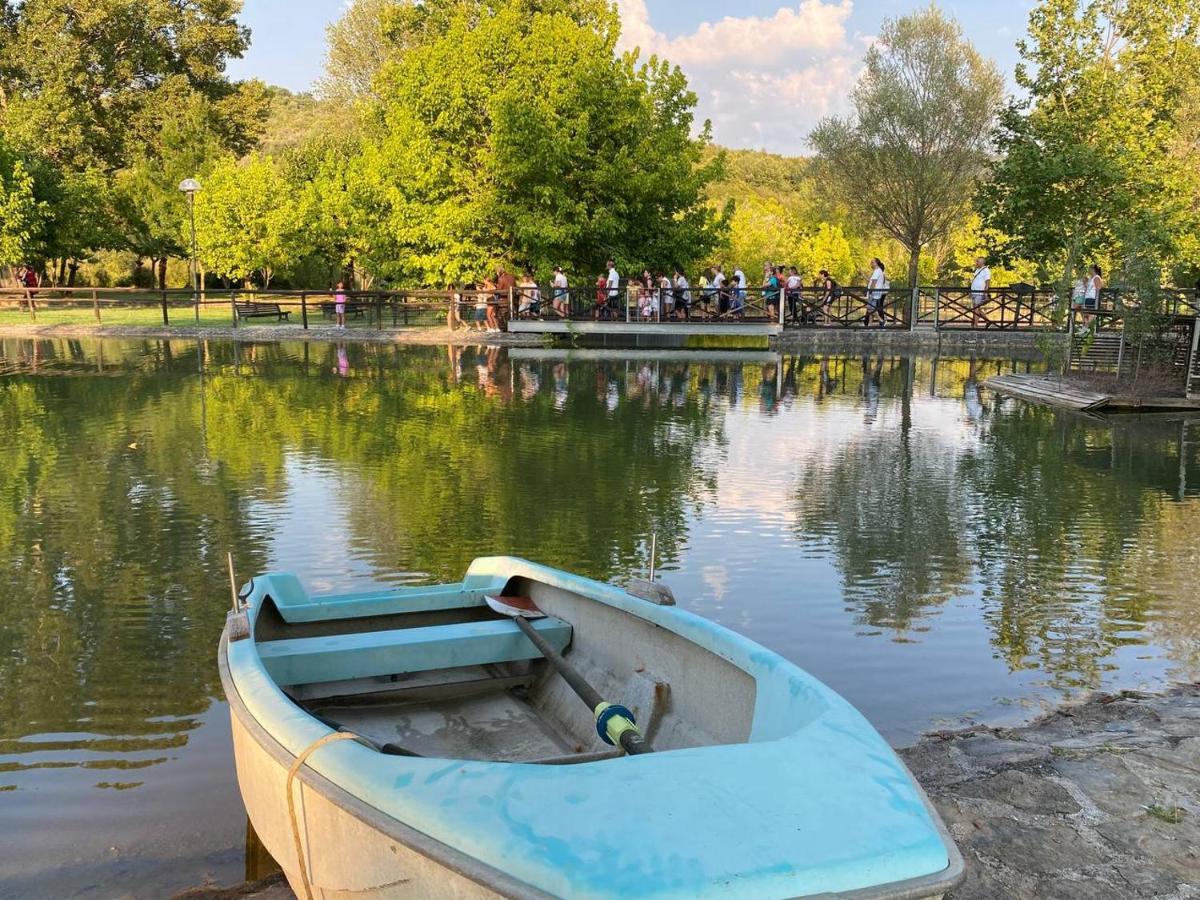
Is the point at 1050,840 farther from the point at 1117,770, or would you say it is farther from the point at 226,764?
the point at 226,764

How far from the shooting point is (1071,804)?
12.7ft

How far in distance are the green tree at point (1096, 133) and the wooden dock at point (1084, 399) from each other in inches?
492

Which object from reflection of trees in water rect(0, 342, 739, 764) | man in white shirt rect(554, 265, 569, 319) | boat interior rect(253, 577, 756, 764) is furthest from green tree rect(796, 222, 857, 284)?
boat interior rect(253, 577, 756, 764)

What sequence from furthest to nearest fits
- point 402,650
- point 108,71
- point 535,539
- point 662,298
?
point 108,71, point 662,298, point 535,539, point 402,650

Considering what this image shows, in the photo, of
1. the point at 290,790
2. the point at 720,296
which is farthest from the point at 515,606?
the point at 720,296

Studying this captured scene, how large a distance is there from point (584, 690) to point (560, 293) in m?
24.1

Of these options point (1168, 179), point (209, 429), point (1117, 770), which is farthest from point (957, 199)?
point (1117, 770)

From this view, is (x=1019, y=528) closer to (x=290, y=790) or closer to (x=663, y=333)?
(x=290, y=790)

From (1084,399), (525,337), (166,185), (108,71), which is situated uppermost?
(108,71)

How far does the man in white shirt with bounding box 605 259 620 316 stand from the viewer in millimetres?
27562

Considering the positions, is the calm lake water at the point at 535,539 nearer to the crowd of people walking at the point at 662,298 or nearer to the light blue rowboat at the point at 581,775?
the light blue rowboat at the point at 581,775

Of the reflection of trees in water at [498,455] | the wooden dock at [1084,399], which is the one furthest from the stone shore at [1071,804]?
the wooden dock at [1084,399]

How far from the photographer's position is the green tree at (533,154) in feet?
88.2

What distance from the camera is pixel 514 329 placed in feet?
91.1
